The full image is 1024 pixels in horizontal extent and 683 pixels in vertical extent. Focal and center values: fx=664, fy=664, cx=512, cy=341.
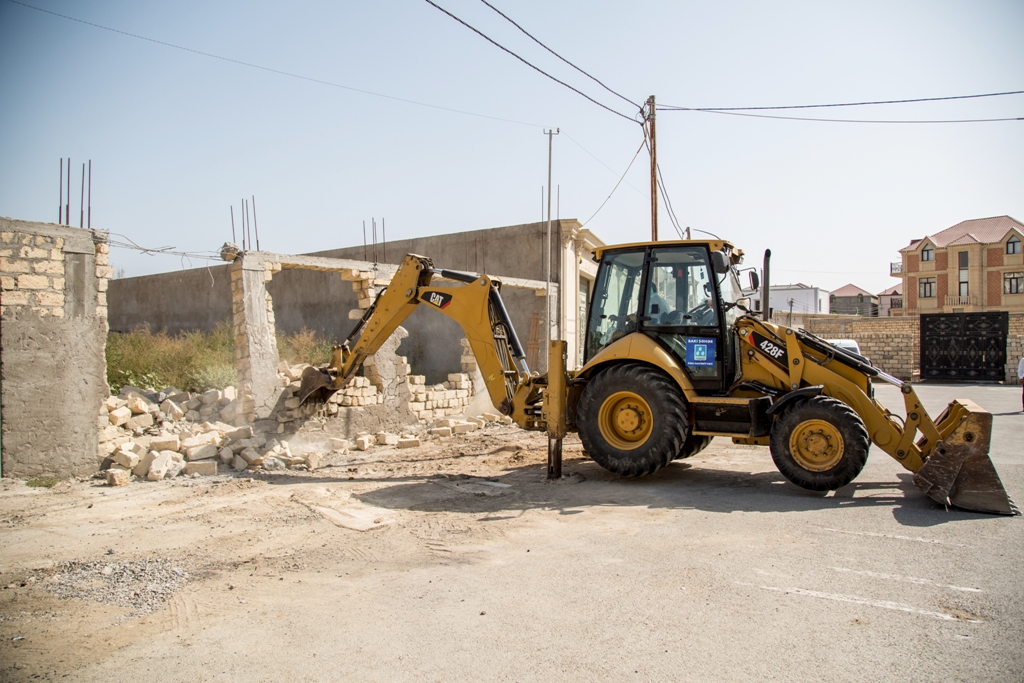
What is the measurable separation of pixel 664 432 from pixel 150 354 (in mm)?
10100

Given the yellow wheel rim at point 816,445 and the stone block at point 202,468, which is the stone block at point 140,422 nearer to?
the stone block at point 202,468

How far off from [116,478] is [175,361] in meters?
5.38

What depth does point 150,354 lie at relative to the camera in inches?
486

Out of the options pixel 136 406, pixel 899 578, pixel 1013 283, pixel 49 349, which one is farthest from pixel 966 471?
pixel 1013 283

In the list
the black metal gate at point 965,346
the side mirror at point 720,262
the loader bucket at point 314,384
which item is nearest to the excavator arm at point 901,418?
the side mirror at point 720,262

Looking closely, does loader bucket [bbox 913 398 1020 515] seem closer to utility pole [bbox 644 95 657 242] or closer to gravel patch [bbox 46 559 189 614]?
gravel patch [bbox 46 559 189 614]

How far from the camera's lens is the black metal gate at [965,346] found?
23531 millimetres

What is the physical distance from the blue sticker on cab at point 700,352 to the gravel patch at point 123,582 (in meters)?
4.82

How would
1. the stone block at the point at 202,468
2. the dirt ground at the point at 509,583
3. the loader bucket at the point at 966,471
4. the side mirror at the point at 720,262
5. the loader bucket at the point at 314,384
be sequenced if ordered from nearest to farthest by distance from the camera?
1. the dirt ground at the point at 509,583
2. the loader bucket at the point at 966,471
3. the side mirror at the point at 720,262
4. the stone block at the point at 202,468
5. the loader bucket at the point at 314,384

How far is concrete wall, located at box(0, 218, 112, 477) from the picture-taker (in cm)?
691

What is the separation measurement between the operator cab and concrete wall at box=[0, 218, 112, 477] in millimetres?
5653

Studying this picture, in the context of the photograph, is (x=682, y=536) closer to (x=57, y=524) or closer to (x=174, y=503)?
(x=174, y=503)

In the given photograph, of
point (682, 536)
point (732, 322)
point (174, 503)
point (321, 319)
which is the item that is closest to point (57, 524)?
point (174, 503)

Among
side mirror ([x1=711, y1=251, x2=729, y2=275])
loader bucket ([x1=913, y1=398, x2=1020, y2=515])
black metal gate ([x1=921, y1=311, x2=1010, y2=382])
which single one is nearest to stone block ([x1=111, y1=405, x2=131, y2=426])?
side mirror ([x1=711, y1=251, x2=729, y2=275])
